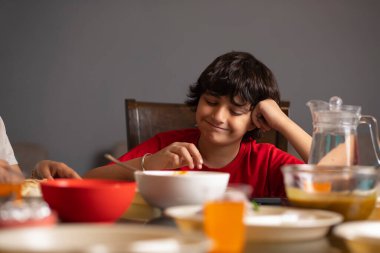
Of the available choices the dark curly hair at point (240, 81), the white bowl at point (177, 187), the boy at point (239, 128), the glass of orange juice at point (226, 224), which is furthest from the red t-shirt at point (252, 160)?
the glass of orange juice at point (226, 224)

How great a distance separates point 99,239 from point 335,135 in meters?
0.71

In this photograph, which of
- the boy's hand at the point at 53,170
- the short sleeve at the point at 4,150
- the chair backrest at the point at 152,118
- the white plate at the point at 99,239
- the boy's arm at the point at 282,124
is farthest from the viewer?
the short sleeve at the point at 4,150

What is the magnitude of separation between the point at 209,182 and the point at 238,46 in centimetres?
203

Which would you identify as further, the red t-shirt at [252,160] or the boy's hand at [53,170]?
the red t-shirt at [252,160]

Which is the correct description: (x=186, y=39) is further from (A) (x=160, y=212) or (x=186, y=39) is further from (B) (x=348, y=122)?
(A) (x=160, y=212)

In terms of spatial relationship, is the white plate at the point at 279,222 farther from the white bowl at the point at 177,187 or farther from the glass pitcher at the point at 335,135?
the glass pitcher at the point at 335,135

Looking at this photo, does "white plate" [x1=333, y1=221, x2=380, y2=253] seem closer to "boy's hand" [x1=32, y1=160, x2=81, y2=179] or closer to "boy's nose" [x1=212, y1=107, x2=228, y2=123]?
"boy's hand" [x1=32, y1=160, x2=81, y2=179]

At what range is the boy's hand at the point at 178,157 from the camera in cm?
132

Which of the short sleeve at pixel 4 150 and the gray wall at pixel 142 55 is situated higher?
the gray wall at pixel 142 55

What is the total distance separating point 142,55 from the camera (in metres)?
2.76

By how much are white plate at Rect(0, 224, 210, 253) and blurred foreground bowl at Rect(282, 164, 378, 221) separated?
1.20ft

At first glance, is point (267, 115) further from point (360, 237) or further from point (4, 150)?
point (360, 237)

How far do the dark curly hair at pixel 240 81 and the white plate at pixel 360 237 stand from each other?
107cm

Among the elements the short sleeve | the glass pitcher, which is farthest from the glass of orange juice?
the short sleeve
